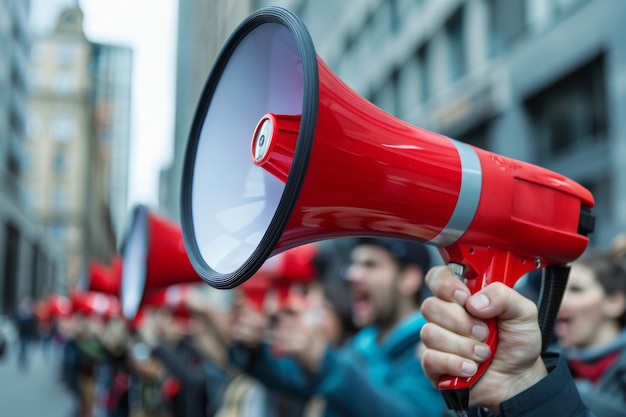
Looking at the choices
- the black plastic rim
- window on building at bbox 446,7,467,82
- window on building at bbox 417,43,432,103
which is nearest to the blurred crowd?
the black plastic rim

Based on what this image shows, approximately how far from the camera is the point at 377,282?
2857 millimetres

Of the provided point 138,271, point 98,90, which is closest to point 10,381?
point 138,271

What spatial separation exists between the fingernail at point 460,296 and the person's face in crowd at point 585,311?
71.6 inches

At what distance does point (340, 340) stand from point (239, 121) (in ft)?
9.62

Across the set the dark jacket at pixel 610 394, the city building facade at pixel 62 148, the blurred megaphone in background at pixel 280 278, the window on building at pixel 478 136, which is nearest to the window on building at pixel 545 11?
the window on building at pixel 478 136

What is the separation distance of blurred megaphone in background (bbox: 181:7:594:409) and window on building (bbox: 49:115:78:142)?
207ft

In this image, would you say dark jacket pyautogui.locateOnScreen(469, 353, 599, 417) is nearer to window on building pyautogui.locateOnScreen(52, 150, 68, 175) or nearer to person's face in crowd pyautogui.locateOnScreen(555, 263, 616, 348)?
person's face in crowd pyautogui.locateOnScreen(555, 263, 616, 348)

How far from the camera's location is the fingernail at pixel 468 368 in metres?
1.16

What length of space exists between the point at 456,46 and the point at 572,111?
12.9ft

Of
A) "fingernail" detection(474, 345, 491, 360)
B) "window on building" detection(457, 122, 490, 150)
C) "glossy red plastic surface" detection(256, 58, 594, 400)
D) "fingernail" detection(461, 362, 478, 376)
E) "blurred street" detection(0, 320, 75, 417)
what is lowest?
"blurred street" detection(0, 320, 75, 417)

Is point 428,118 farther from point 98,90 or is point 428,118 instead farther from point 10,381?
point 98,90

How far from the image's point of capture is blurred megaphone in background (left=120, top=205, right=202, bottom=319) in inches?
91.6

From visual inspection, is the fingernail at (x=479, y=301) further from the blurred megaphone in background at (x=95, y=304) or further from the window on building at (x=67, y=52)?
the window on building at (x=67, y=52)

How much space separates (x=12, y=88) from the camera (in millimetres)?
34500
